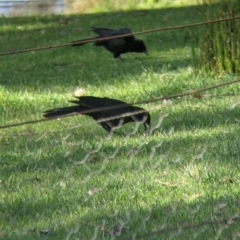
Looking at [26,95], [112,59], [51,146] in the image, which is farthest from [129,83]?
[51,146]

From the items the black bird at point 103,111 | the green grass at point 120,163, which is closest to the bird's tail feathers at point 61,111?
the black bird at point 103,111

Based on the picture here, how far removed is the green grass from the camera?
3.63 m

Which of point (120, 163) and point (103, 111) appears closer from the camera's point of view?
point (120, 163)

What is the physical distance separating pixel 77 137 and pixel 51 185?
1.10m

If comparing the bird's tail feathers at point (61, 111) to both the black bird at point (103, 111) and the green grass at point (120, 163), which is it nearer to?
the black bird at point (103, 111)

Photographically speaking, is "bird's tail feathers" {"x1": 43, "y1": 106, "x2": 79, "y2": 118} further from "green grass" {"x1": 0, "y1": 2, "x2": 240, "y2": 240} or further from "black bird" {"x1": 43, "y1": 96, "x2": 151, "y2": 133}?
"green grass" {"x1": 0, "y1": 2, "x2": 240, "y2": 240}

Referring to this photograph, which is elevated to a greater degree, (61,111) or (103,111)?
(61,111)

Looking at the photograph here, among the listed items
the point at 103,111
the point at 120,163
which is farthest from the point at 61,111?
the point at 120,163

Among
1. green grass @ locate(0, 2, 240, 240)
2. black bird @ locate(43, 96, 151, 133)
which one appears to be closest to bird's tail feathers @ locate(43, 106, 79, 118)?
black bird @ locate(43, 96, 151, 133)

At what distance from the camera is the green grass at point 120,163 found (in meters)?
3.63

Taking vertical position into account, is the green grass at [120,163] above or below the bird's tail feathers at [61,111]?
below

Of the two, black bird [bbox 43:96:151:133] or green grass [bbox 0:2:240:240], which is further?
black bird [bbox 43:96:151:133]

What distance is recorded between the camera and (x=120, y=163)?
4.59 meters

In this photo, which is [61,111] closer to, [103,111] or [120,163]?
[103,111]
